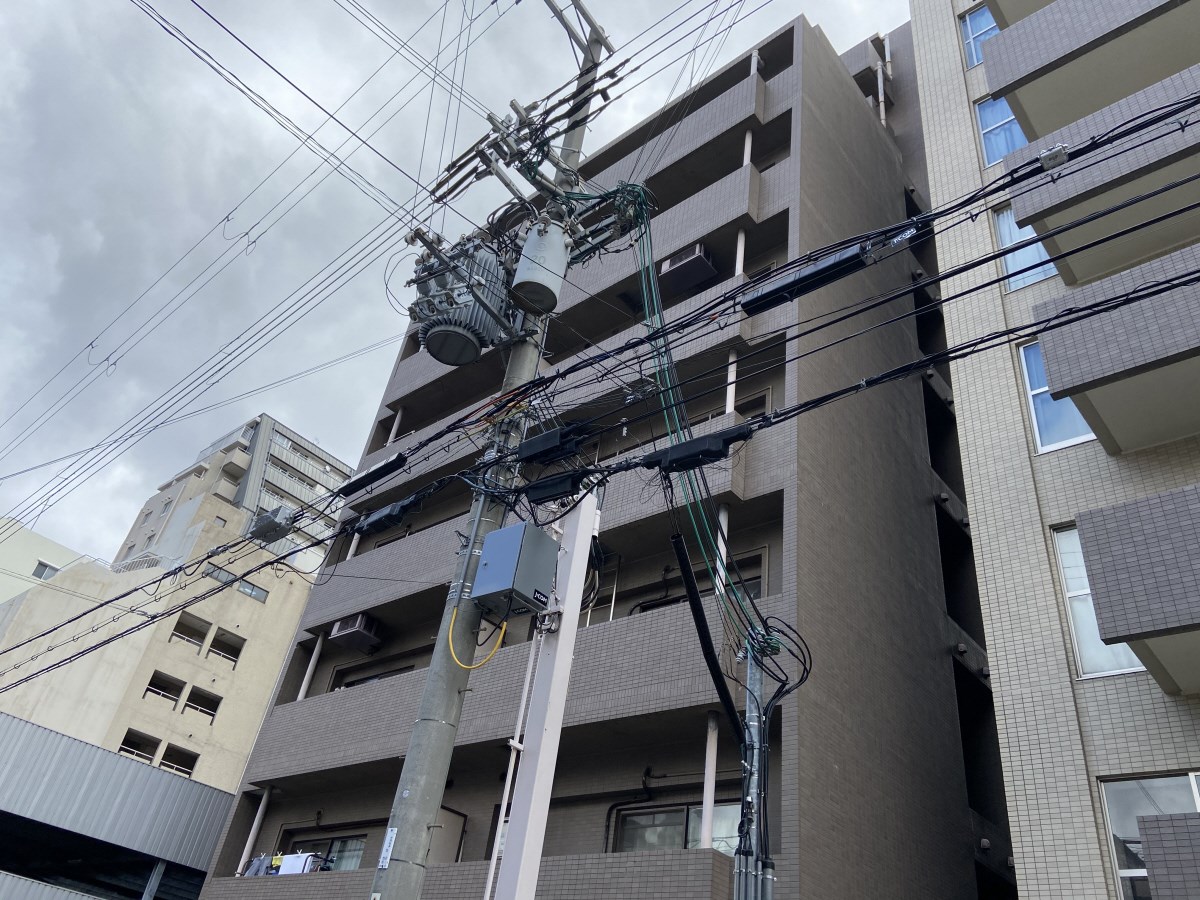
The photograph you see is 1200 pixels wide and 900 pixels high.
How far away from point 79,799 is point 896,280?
63.0ft

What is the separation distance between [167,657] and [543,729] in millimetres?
31837

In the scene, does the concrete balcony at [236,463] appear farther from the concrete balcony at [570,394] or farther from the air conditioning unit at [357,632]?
the air conditioning unit at [357,632]

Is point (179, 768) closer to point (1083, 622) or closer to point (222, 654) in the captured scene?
point (222, 654)

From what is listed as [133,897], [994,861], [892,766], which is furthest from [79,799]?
[994,861]

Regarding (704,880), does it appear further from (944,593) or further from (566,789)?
(944,593)

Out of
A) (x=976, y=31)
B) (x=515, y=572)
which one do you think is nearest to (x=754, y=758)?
(x=515, y=572)

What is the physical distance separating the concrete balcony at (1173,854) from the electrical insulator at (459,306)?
7.42 metres

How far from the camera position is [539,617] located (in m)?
7.73

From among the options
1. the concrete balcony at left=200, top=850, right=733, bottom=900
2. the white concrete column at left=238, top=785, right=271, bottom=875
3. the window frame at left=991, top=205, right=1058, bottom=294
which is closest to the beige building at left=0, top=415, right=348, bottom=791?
the white concrete column at left=238, top=785, right=271, bottom=875

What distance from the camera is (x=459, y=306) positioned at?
967 cm

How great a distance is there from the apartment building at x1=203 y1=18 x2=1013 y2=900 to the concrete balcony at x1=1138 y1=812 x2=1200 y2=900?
349 centimetres

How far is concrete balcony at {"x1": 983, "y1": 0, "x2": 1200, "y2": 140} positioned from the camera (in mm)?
11875

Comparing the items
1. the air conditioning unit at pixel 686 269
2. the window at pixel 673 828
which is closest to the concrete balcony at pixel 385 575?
the window at pixel 673 828

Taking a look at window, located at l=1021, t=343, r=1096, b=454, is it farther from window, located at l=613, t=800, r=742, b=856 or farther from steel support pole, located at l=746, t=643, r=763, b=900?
window, located at l=613, t=800, r=742, b=856
